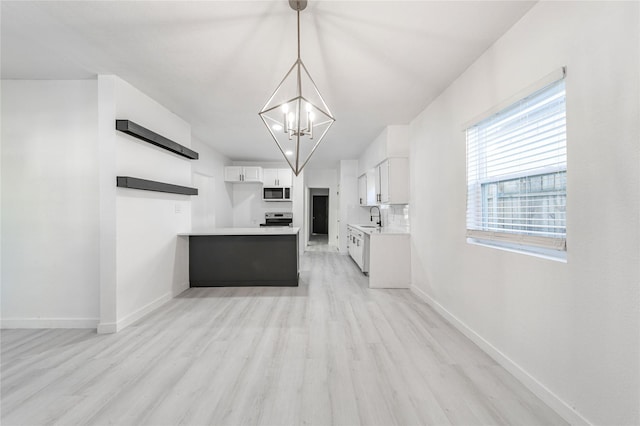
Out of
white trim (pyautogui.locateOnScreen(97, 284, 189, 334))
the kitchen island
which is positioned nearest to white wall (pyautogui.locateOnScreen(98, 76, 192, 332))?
white trim (pyautogui.locateOnScreen(97, 284, 189, 334))

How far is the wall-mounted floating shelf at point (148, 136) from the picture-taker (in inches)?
109

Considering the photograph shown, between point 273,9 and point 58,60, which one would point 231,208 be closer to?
point 58,60

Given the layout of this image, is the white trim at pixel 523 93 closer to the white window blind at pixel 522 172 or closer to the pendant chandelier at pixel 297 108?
the white window blind at pixel 522 172

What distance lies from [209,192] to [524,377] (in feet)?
19.7

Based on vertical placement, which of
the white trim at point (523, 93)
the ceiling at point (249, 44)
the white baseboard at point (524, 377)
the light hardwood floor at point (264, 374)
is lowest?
the light hardwood floor at point (264, 374)

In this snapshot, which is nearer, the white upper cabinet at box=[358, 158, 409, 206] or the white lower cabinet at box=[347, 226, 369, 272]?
the white upper cabinet at box=[358, 158, 409, 206]

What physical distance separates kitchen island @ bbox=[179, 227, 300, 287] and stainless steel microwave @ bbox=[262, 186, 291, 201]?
3.05 meters

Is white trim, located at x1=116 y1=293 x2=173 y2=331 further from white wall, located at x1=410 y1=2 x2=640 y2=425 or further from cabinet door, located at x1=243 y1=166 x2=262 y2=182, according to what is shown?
cabinet door, located at x1=243 y1=166 x2=262 y2=182

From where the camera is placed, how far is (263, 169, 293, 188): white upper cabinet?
23.6ft

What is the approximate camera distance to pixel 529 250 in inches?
75.9

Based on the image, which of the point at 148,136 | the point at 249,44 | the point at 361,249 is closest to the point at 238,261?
the point at 148,136

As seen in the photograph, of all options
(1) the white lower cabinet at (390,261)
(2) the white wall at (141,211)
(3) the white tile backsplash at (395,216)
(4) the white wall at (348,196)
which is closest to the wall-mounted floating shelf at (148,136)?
(2) the white wall at (141,211)

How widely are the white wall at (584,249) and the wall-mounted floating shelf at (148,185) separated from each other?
349cm

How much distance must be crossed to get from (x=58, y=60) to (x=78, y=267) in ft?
6.65
